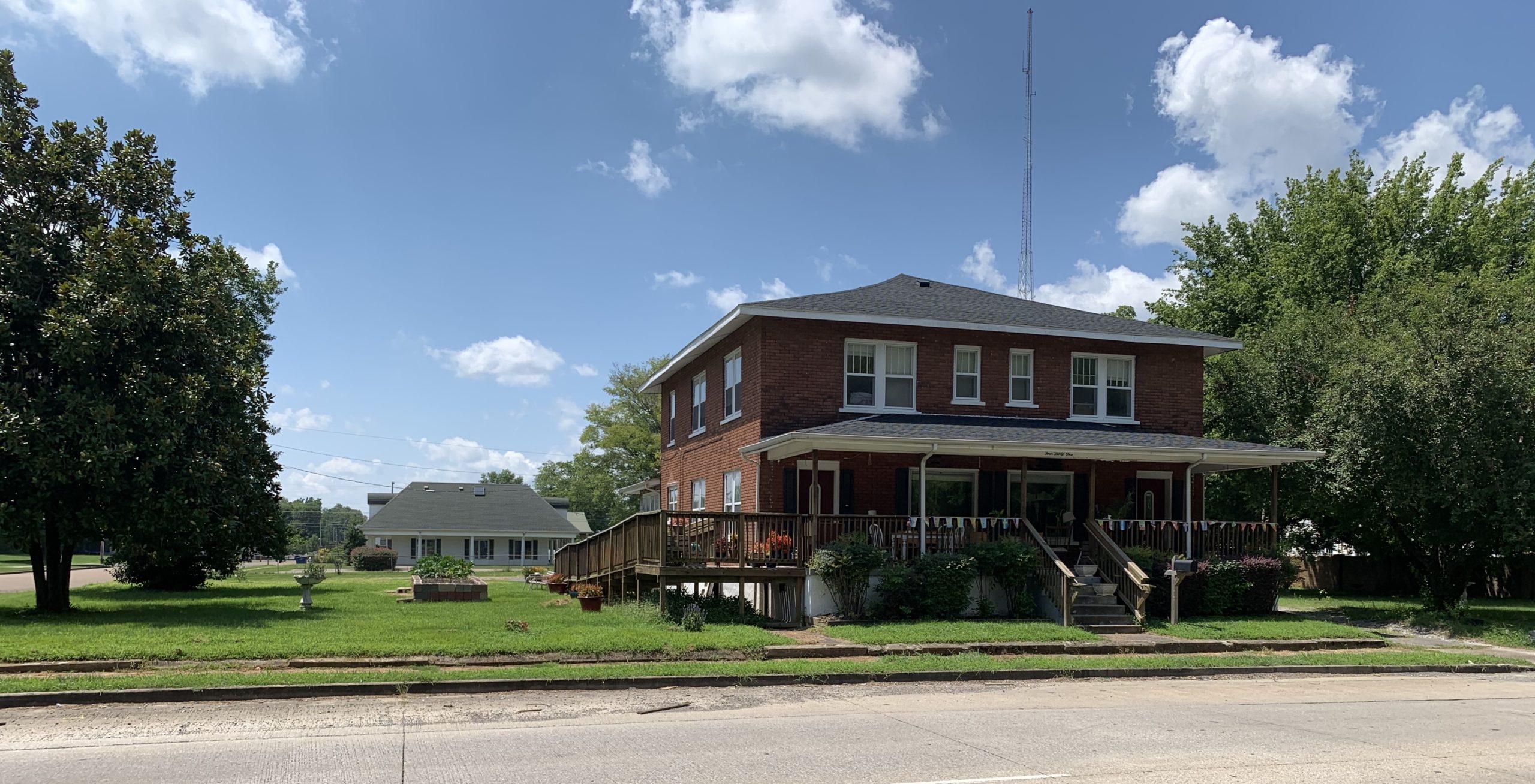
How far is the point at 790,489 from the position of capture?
76.2 ft

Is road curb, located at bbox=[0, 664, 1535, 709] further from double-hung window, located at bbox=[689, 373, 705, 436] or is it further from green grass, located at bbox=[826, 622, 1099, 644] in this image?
double-hung window, located at bbox=[689, 373, 705, 436]

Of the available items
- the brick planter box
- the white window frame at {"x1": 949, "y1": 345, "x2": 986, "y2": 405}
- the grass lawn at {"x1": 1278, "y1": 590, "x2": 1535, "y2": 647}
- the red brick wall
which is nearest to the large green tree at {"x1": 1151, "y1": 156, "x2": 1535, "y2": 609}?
the grass lawn at {"x1": 1278, "y1": 590, "x2": 1535, "y2": 647}

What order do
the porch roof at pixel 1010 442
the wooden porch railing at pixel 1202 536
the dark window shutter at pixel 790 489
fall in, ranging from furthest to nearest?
1. the dark window shutter at pixel 790 489
2. the wooden porch railing at pixel 1202 536
3. the porch roof at pixel 1010 442

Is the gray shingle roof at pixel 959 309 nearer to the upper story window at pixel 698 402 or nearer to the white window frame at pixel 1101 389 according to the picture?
the white window frame at pixel 1101 389

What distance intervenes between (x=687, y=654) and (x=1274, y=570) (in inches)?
504

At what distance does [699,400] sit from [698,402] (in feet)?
0.48

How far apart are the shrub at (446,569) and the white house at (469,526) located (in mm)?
39089

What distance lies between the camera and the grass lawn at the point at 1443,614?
2150cm

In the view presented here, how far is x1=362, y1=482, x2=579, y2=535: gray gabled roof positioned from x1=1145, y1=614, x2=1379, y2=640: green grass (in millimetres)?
52581

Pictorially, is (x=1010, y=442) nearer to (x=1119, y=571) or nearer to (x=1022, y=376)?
(x=1119, y=571)

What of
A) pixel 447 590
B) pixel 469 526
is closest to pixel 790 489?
pixel 447 590

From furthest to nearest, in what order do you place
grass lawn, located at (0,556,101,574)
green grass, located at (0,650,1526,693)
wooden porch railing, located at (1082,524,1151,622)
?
grass lawn, located at (0,556,101,574) < wooden porch railing, located at (1082,524,1151,622) < green grass, located at (0,650,1526,693)

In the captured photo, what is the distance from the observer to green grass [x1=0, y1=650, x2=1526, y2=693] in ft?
41.1

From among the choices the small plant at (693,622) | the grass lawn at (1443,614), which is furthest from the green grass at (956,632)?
the grass lawn at (1443,614)
